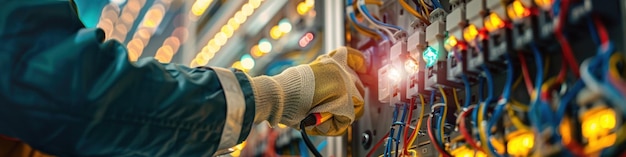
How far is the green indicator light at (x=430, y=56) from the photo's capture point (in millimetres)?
1155

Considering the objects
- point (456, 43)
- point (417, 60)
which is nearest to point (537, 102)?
point (456, 43)

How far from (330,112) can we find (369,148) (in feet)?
0.92

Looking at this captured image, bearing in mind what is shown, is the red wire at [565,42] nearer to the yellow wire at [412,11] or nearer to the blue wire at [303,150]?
the yellow wire at [412,11]

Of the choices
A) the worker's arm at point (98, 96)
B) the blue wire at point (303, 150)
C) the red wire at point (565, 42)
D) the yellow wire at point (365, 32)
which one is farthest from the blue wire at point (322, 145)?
the red wire at point (565, 42)

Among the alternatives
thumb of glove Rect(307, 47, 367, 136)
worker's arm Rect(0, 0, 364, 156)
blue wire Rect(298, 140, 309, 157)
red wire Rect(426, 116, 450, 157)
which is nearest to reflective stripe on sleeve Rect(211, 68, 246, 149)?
worker's arm Rect(0, 0, 364, 156)

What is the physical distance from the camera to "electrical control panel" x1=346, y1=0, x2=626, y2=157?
846 mm

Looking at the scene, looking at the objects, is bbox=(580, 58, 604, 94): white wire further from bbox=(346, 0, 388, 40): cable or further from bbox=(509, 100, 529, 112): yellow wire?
bbox=(346, 0, 388, 40): cable

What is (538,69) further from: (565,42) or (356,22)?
(356,22)

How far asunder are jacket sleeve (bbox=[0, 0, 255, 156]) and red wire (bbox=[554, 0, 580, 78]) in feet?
1.45

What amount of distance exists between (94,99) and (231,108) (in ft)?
0.63

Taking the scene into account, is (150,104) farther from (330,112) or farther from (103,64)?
(330,112)

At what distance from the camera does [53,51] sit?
933 mm

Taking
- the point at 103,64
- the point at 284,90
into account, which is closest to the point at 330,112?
the point at 284,90

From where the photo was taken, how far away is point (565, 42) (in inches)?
35.3
